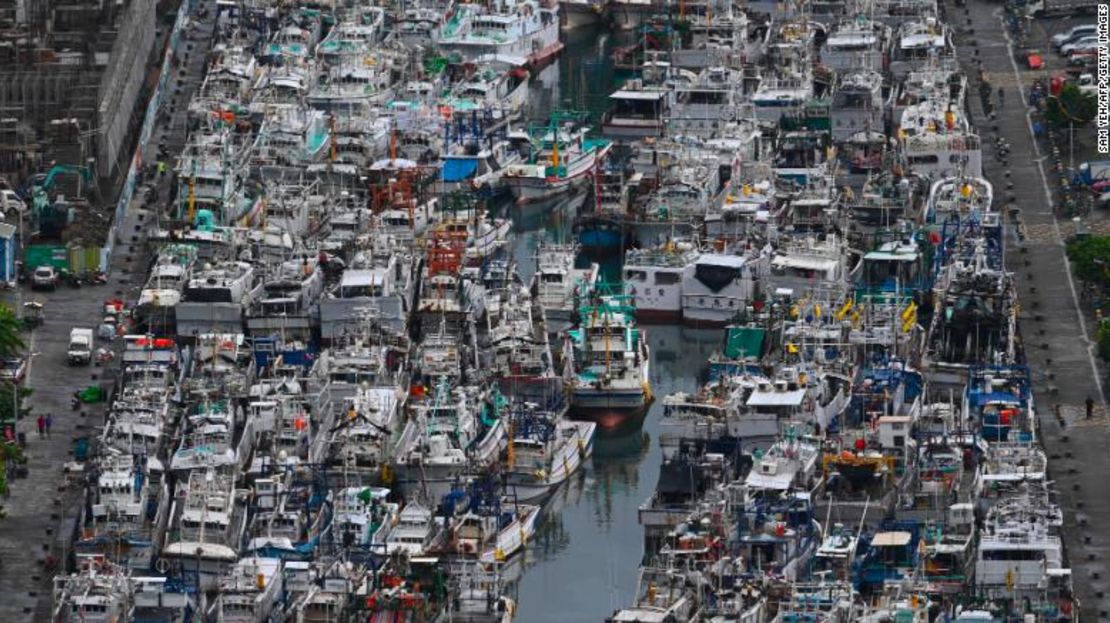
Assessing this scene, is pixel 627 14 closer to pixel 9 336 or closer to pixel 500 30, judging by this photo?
pixel 500 30

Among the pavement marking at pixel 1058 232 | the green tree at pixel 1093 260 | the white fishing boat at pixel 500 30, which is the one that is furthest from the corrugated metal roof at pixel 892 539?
the white fishing boat at pixel 500 30

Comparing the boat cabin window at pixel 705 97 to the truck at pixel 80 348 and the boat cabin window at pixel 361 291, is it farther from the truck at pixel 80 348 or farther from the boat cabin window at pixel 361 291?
the truck at pixel 80 348

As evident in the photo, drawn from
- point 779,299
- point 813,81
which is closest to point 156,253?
point 779,299

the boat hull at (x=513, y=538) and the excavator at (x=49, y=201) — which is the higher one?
the excavator at (x=49, y=201)

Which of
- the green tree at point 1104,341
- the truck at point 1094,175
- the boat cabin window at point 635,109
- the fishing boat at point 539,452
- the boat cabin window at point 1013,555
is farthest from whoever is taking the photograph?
the boat cabin window at point 635,109

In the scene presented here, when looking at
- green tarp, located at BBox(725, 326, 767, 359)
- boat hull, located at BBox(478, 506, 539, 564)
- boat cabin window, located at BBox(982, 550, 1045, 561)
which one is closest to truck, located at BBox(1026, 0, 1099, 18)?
green tarp, located at BBox(725, 326, 767, 359)

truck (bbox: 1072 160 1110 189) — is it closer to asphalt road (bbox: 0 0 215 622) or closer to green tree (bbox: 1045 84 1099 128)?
green tree (bbox: 1045 84 1099 128)
